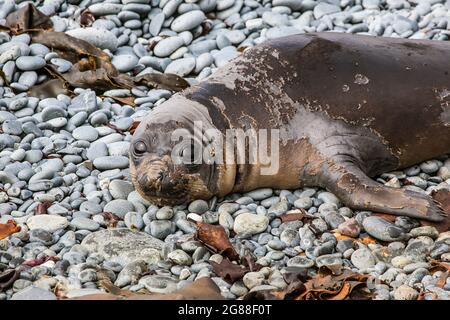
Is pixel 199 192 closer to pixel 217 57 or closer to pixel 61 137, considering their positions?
pixel 61 137

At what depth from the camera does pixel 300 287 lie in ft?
14.7

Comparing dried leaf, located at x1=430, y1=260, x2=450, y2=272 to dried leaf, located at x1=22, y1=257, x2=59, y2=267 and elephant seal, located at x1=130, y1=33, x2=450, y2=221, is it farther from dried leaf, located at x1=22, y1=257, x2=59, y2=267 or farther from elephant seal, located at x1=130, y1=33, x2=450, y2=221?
dried leaf, located at x1=22, y1=257, x2=59, y2=267

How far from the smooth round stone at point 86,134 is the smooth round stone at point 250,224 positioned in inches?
54.4

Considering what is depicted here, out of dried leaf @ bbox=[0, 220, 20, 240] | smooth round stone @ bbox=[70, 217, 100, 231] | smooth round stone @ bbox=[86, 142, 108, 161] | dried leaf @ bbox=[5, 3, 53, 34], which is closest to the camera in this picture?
dried leaf @ bbox=[0, 220, 20, 240]

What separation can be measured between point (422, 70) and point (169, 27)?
7.85 ft

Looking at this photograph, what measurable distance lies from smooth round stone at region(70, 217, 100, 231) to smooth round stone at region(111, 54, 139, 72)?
213cm

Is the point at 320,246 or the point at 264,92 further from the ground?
the point at 264,92

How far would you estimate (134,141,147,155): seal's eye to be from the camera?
5.42 m

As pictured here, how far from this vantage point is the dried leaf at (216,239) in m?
4.93

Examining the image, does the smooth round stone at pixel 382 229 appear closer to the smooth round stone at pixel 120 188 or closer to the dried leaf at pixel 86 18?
the smooth round stone at pixel 120 188

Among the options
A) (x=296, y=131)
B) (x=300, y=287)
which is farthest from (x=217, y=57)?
(x=300, y=287)

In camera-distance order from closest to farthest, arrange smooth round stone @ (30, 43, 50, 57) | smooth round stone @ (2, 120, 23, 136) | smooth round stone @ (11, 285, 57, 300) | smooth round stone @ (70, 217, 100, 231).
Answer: smooth round stone @ (11, 285, 57, 300), smooth round stone @ (70, 217, 100, 231), smooth round stone @ (2, 120, 23, 136), smooth round stone @ (30, 43, 50, 57)

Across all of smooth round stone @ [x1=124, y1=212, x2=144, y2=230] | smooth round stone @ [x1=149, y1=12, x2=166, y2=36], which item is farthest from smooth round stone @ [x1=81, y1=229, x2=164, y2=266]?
smooth round stone @ [x1=149, y1=12, x2=166, y2=36]

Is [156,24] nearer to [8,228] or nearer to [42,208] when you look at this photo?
[42,208]
